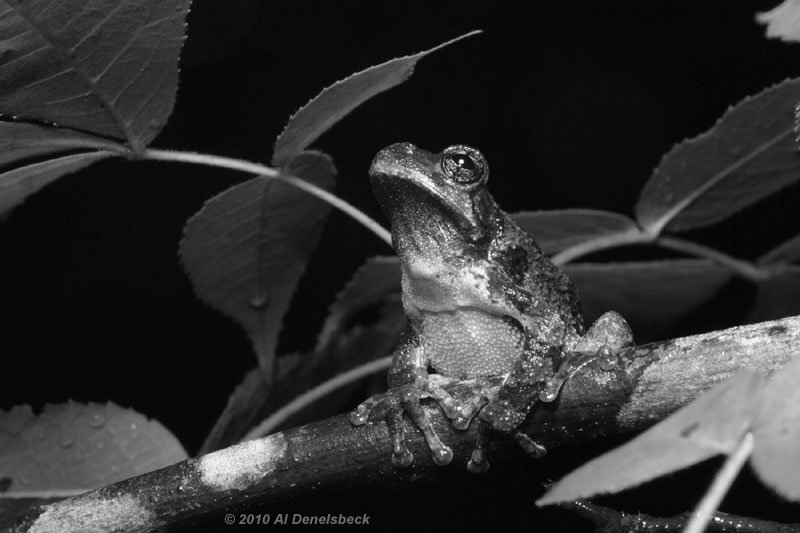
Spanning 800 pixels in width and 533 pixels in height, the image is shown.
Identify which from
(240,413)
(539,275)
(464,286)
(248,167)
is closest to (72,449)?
(240,413)

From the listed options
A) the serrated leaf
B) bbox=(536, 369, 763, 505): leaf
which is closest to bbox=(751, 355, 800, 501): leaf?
bbox=(536, 369, 763, 505): leaf

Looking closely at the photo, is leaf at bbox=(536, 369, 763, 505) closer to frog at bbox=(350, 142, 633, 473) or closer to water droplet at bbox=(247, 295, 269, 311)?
frog at bbox=(350, 142, 633, 473)

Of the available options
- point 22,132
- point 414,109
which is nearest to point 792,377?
point 22,132

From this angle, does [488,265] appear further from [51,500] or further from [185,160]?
[51,500]

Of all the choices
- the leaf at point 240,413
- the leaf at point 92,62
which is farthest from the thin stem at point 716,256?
the leaf at point 92,62

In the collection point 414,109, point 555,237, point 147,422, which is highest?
point 414,109
